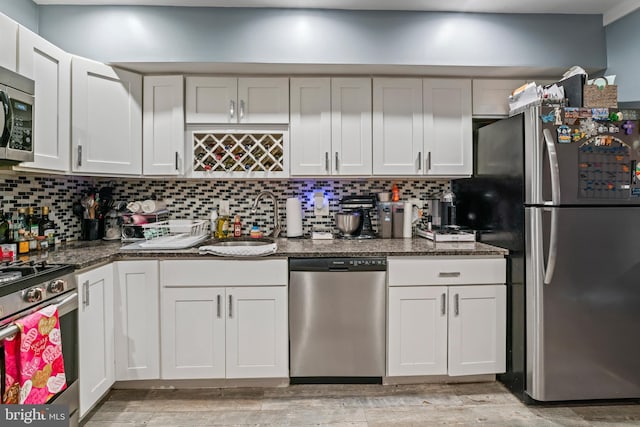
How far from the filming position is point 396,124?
8.89 feet

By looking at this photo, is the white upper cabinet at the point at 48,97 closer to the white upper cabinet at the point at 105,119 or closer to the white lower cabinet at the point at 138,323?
the white upper cabinet at the point at 105,119

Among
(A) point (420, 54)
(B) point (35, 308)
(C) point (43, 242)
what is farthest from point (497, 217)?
(C) point (43, 242)

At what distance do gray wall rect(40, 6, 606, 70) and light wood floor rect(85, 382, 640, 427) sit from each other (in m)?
2.10

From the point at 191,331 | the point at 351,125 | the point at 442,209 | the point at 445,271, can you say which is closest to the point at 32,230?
the point at 191,331

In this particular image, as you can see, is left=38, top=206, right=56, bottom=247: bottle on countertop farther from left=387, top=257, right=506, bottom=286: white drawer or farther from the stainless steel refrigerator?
the stainless steel refrigerator

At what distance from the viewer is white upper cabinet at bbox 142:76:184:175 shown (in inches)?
103

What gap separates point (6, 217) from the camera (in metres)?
2.18

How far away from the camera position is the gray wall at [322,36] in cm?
244

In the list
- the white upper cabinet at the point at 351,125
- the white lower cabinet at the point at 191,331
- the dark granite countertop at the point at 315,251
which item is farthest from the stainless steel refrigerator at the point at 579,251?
the white lower cabinet at the point at 191,331

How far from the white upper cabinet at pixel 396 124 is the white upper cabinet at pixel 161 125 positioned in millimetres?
1382

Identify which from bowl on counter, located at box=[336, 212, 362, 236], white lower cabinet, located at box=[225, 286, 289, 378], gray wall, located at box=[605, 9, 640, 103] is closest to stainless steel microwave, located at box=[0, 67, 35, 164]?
white lower cabinet, located at box=[225, 286, 289, 378]

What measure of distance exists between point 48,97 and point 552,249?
9.53 feet

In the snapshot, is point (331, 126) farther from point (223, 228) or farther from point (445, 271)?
point (445, 271)

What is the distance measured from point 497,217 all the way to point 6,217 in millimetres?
2978
